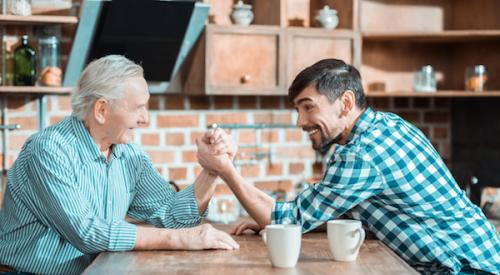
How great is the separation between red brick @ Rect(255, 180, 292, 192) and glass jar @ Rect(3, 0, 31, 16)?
4.71 feet

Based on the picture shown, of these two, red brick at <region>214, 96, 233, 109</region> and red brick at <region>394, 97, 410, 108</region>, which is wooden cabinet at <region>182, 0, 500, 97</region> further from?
red brick at <region>214, 96, 233, 109</region>

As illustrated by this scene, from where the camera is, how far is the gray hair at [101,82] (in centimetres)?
270

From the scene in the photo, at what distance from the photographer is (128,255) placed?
7.99 ft

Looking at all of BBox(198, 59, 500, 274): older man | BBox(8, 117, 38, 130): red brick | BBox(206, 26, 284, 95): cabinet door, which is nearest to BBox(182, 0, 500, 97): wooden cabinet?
BBox(206, 26, 284, 95): cabinet door

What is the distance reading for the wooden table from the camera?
7.32 feet

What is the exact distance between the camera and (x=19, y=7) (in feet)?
12.7

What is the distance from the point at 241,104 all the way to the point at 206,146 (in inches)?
66.7

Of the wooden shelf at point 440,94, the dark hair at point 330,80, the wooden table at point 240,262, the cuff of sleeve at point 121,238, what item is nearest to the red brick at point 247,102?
the wooden shelf at point 440,94

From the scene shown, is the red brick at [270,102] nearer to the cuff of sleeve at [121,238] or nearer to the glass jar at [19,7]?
the glass jar at [19,7]

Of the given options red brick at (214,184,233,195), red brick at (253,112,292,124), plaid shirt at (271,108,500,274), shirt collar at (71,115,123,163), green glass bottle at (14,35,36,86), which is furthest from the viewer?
red brick at (253,112,292,124)

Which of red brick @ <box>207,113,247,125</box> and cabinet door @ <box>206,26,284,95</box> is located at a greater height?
cabinet door @ <box>206,26,284,95</box>

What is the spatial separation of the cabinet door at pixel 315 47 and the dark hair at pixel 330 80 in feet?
4.64

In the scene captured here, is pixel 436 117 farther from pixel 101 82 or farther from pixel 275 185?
pixel 101 82

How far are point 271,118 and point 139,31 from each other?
3.09 ft
